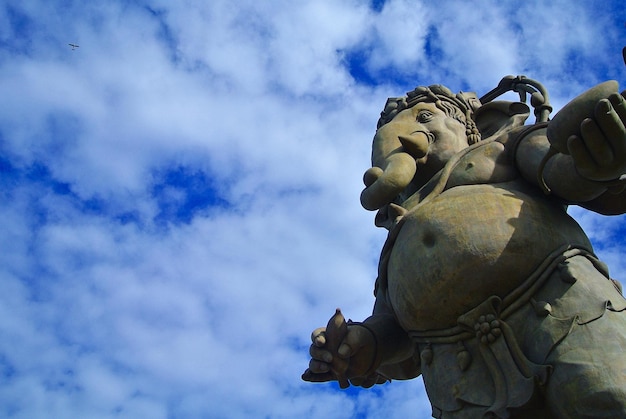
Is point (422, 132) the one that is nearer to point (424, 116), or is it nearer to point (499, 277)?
point (424, 116)

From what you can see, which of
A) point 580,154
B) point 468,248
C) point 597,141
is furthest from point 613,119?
point 468,248

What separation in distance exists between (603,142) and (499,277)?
3.60 ft

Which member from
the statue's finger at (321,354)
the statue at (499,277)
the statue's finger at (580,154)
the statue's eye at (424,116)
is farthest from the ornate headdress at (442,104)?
the statue's finger at (321,354)

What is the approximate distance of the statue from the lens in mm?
4270

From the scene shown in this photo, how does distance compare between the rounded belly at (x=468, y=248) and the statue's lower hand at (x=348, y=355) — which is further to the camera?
the statue's lower hand at (x=348, y=355)

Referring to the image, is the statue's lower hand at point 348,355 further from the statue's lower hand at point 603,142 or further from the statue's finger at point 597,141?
the statue's finger at point 597,141

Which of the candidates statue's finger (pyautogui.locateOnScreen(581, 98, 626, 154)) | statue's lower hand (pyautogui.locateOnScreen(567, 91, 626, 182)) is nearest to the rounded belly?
statue's lower hand (pyautogui.locateOnScreen(567, 91, 626, 182))

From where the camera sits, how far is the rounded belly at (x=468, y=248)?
475 centimetres

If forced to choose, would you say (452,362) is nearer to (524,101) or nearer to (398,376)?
(398,376)

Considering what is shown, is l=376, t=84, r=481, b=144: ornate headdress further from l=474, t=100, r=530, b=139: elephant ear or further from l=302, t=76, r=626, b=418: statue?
l=302, t=76, r=626, b=418: statue

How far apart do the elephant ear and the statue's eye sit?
61 cm

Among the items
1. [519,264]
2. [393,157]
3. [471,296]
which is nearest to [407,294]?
[471,296]

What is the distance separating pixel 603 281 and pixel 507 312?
683mm

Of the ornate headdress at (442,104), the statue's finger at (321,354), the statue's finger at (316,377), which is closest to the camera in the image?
the statue's finger at (321,354)
